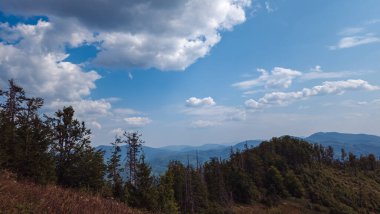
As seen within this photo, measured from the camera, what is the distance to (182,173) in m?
83.9

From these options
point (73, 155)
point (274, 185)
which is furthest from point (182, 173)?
point (73, 155)

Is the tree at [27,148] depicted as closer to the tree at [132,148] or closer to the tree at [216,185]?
the tree at [132,148]

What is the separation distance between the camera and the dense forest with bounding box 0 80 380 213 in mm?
28203

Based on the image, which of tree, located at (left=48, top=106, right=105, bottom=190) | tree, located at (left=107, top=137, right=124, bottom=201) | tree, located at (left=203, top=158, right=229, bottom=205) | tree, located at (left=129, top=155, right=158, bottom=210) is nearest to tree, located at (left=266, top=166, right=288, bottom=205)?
tree, located at (left=203, top=158, right=229, bottom=205)

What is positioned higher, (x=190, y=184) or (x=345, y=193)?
(x=190, y=184)

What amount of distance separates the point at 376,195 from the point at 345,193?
40.3 feet

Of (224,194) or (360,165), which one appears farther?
(360,165)

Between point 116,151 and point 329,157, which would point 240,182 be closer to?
point 116,151

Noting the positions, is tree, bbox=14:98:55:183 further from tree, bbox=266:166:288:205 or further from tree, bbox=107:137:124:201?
tree, bbox=266:166:288:205

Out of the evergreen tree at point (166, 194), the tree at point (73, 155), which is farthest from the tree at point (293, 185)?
the tree at point (73, 155)

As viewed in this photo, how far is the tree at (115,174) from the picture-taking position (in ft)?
143

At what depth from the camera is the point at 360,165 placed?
507 ft

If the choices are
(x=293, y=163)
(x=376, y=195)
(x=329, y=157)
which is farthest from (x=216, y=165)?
(x=329, y=157)

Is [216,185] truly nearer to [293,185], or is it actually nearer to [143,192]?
[293,185]
